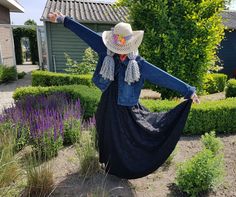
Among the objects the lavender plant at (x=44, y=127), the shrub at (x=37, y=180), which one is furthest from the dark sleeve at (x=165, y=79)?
the lavender plant at (x=44, y=127)

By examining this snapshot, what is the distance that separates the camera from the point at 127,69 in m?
2.81

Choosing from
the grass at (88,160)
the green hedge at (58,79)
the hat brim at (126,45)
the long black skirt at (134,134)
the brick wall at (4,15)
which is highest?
the brick wall at (4,15)

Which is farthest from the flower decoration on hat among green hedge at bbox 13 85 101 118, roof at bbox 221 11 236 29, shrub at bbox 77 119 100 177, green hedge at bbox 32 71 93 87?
roof at bbox 221 11 236 29

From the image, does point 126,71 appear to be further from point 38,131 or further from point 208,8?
point 208,8

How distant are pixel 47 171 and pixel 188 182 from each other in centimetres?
160

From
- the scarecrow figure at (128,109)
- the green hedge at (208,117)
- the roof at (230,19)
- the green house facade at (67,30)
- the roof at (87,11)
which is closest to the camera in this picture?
the scarecrow figure at (128,109)

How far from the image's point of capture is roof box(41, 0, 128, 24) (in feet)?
38.5

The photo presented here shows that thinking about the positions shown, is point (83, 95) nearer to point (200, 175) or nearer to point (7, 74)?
point (200, 175)

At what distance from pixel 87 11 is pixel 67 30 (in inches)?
68.6

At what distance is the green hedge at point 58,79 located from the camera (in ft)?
27.9

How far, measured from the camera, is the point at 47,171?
2867 millimetres

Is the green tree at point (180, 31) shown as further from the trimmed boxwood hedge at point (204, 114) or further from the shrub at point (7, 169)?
the shrub at point (7, 169)

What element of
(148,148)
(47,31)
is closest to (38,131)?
(148,148)

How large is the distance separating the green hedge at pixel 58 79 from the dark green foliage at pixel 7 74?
2.99 m
